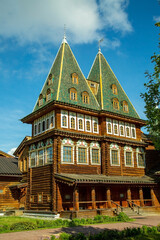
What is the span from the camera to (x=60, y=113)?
27.1 metres

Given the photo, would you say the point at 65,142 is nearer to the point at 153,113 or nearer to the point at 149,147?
the point at 153,113

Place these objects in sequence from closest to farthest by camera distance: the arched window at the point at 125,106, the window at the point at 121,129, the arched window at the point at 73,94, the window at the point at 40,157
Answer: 1. the window at the point at 40,157
2. the arched window at the point at 73,94
3. the window at the point at 121,129
4. the arched window at the point at 125,106

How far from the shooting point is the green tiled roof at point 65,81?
93.0 feet

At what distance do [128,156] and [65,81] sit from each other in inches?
460

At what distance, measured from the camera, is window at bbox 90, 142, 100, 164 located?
28516 mm

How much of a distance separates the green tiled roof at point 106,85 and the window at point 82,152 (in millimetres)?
5370

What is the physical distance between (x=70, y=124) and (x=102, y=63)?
12744 millimetres

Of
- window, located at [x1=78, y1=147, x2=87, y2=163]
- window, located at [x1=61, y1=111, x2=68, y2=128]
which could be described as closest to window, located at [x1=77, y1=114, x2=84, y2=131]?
window, located at [x1=61, y1=111, x2=68, y2=128]

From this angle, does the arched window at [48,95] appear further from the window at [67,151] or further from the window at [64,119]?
the window at [67,151]

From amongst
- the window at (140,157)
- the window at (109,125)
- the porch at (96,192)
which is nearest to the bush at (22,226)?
the porch at (96,192)

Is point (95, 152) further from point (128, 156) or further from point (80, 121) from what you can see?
point (128, 156)

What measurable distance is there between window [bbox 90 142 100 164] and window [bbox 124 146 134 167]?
4.04 m

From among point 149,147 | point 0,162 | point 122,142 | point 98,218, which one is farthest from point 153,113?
point 0,162

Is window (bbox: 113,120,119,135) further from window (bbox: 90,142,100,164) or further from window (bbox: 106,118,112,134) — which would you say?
window (bbox: 90,142,100,164)
